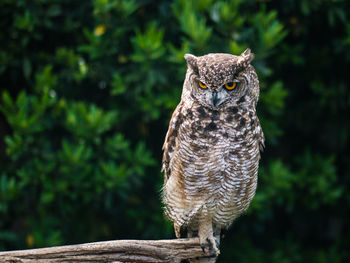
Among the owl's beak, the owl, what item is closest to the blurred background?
the owl

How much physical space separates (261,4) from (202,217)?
1.94 metres

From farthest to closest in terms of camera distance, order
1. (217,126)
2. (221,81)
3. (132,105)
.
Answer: (132,105), (217,126), (221,81)

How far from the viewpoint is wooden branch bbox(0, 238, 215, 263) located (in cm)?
218

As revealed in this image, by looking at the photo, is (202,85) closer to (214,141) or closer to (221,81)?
(221,81)

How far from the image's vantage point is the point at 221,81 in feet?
7.34

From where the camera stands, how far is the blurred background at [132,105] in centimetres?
346

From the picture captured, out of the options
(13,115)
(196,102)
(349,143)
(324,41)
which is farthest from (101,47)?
(349,143)

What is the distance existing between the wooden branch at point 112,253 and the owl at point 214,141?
19cm

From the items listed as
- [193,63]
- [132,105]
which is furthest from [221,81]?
[132,105]

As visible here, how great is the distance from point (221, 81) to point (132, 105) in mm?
1708

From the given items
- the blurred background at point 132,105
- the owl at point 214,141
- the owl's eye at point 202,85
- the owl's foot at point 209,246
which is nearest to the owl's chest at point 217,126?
the owl at point 214,141

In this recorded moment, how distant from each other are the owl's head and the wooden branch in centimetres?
74

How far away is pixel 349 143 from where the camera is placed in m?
4.67

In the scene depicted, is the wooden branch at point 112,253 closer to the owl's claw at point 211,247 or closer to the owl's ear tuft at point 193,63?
the owl's claw at point 211,247
